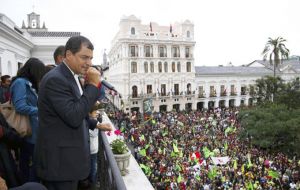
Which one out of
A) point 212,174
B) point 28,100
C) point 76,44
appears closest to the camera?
point 76,44


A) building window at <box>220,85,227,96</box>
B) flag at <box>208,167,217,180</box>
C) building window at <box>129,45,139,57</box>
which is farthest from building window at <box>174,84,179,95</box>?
flag at <box>208,167,217,180</box>

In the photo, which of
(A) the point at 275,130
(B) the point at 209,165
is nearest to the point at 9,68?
(B) the point at 209,165

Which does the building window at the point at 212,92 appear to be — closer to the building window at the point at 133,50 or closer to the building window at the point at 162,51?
the building window at the point at 162,51

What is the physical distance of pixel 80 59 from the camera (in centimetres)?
263

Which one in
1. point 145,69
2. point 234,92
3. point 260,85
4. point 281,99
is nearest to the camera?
point 281,99

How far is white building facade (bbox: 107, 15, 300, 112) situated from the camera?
4475 cm

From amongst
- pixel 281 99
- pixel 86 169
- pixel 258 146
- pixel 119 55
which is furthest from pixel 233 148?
pixel 119 55

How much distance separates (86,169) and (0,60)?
11.6 meters

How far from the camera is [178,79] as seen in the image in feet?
158

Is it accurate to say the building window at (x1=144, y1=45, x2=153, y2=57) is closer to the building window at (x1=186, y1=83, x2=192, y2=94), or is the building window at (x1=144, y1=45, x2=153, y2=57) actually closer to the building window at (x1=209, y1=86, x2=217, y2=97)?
the building window at (x1=186, y1=83, x2=192, y2=94)

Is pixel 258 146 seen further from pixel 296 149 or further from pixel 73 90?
pixel 73 90

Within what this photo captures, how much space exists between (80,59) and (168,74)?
44970 mm

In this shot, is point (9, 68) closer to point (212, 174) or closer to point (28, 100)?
point (212, 174)

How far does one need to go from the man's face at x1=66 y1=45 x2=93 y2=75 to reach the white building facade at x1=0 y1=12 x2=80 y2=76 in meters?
10.1
